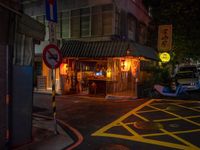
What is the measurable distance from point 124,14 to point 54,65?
12.9 metres

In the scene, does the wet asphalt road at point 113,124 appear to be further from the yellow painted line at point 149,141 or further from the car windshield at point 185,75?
the car windshield at point 185,75

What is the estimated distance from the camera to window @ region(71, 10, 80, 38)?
773 inches

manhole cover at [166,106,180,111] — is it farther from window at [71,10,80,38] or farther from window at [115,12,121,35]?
window at [71,10,80,38]

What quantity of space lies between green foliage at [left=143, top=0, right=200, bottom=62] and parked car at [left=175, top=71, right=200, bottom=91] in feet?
12.0

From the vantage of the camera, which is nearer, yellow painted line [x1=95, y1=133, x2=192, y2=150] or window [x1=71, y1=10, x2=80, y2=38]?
yellow painted line [x1=95, y1=133, x2=192, y2=150]

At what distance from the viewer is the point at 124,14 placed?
1934cm

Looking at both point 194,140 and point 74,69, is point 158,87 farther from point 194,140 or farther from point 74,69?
point 194,140

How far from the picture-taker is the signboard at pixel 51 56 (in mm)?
7543

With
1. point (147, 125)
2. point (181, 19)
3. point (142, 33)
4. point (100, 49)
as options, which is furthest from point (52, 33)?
point (142, 33)

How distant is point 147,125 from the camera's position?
9.41 metres

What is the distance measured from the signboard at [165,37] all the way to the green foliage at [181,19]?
1769 mm

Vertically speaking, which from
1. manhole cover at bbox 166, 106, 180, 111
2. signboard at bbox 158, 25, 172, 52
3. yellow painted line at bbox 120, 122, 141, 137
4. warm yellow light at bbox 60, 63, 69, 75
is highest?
signboard at bbox 158, 25, 172, 52

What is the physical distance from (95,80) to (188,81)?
7.50m

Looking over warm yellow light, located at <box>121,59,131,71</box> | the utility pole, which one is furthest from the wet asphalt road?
warm yellow light, located at <box>121,59,131,71</box>
